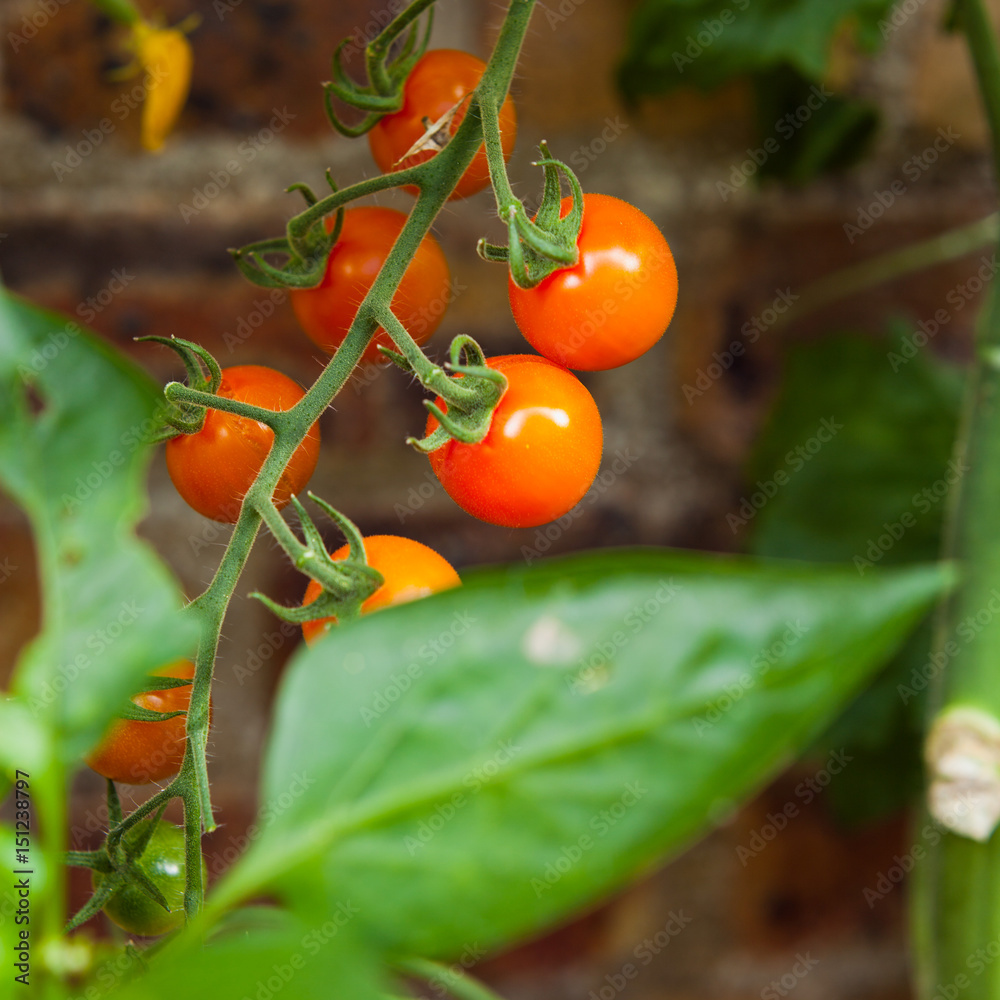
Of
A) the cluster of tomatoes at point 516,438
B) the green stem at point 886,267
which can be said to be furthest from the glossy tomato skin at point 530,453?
the green stem at point 886,267

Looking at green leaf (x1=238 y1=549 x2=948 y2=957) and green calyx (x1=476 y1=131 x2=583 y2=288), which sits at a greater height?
green calyx (x1=476 y1=131 x2=583 y2=288)

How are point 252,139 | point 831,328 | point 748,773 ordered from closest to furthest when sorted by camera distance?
point 748,773 → point 252,139 → point 831,328

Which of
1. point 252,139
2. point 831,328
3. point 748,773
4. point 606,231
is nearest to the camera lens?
point 748,773

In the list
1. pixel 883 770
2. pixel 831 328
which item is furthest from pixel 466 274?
pixel 883 770

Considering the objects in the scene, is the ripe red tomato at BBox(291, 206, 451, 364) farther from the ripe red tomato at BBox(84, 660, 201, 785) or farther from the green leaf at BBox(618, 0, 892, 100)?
the green leaf at BBox(618, 0, 892, 100)

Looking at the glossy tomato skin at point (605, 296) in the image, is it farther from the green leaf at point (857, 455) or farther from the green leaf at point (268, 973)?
A: the green leaf at point (857, 455)

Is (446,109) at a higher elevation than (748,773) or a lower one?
higher

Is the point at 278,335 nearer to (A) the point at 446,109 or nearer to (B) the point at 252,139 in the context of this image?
(B) the point at 252,139

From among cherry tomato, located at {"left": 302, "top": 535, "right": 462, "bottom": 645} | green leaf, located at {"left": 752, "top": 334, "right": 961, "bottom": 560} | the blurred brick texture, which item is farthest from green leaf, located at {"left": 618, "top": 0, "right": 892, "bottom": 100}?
cherry tomato, located at {"left": 302, "top": 535, "right": 462, "bottom": 645}
